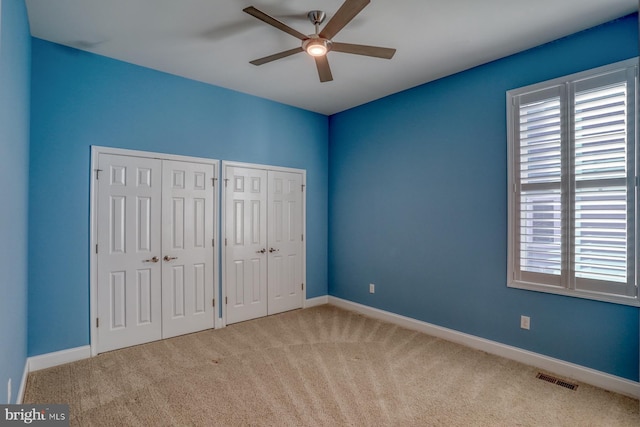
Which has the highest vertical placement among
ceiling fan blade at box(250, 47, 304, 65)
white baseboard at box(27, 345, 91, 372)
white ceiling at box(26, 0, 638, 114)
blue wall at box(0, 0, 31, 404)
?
white ceiling at box(26, 0, 638, 114)

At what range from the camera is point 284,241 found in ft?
15.4

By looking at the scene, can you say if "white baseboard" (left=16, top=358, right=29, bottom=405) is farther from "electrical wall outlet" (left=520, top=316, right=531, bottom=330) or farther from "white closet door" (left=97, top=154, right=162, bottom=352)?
"electrical wall outlet" (left=520, top=316, right=531, bottom=330)

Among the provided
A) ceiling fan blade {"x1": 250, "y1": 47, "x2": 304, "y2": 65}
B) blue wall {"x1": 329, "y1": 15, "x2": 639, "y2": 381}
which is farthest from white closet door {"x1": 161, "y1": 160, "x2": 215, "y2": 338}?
blue wall {"x1": 329, "y1": 15, "x2": 639, "y2": 381}

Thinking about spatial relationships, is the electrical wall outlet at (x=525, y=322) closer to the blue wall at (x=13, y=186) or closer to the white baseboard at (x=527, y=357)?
the white baseboard at (x=527, y=357)

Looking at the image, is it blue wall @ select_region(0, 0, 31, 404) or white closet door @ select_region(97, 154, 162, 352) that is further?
white closet door @ select_region(97, 154, 162, 352)

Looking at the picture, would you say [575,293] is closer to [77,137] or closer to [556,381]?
[556,381]

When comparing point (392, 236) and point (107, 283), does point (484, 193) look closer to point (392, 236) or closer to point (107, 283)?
point (392, 236)

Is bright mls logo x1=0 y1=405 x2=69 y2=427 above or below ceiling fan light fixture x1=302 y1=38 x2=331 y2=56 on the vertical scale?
below

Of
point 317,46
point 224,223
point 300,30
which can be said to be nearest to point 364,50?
point 317,46

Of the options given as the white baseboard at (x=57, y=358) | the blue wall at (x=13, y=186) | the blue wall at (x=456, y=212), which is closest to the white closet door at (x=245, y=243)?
the blue wall at (x=456, y=212)

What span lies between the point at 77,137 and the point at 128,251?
3.93 ft

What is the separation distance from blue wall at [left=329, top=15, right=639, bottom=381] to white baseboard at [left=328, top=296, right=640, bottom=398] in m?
0.05

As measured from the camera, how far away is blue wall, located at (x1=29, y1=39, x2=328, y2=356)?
2945mm

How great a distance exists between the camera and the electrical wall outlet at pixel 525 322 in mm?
3059
